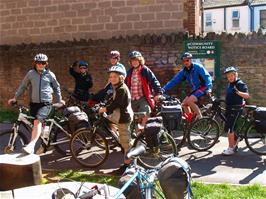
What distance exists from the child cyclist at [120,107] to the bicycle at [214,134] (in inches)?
70.5

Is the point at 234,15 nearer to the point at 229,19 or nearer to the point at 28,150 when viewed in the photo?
the point at 229,19

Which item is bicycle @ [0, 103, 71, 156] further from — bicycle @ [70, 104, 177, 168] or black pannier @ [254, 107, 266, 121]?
black pannier @ [254, 107, 266, 121]

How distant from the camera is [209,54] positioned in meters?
11.5

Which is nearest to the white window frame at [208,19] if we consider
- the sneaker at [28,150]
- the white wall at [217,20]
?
the white wall at [217,20]

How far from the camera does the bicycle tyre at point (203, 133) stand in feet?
26.9

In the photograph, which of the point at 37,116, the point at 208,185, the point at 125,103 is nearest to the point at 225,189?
the point at 208,185

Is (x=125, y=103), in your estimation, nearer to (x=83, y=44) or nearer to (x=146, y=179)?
(x=146, y=179)

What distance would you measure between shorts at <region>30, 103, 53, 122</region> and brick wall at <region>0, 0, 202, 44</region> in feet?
19.0

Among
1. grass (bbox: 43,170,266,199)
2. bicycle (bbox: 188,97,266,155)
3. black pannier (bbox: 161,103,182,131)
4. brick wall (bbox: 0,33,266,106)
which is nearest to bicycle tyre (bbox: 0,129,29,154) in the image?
grass (bbox: 43,170,266,199)

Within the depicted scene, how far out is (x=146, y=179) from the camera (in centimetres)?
397

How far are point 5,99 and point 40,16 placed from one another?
9.51 ft

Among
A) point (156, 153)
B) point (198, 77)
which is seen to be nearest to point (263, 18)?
point (198, 77)

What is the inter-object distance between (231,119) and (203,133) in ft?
2.21

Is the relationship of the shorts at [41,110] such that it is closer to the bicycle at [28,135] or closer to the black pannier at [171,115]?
the bicycle at [28,135]
